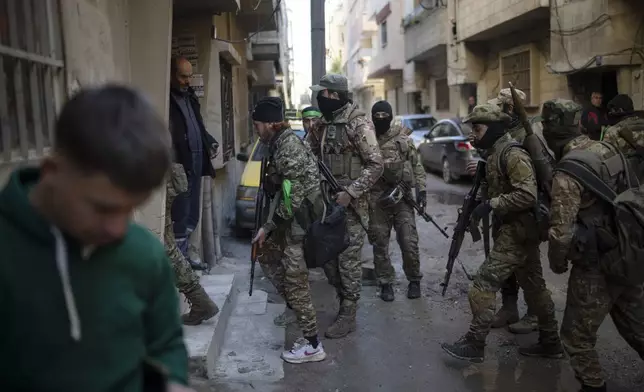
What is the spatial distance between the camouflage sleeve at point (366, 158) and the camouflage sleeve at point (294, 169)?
0.70m

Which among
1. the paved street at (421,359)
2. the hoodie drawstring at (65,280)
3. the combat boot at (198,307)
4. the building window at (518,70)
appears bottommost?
the paved street at (421,359)

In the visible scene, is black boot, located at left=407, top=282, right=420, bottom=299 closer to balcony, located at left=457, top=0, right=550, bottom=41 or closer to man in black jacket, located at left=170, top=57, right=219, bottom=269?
man in black jacket, located at left=170, top=57, right=219, bottom=269

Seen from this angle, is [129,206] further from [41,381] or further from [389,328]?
[389,328]

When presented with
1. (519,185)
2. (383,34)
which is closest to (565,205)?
(519,185)

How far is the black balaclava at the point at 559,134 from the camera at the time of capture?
3729mm

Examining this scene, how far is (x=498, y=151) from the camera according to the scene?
13.4ft

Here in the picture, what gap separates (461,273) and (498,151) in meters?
2.77

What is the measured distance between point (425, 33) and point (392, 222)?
15014 millimetres

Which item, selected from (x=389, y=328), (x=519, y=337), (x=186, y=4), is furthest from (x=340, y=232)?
(x=186, y=4)

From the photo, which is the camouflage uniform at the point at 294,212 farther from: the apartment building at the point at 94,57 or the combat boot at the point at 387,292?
the combat boot at the point at 387,292

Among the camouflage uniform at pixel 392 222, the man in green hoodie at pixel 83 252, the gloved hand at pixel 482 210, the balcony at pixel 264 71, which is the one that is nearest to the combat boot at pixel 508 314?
the gloved hand at pixel 482 210

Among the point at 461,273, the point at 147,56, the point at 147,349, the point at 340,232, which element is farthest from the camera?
the point at 461,273

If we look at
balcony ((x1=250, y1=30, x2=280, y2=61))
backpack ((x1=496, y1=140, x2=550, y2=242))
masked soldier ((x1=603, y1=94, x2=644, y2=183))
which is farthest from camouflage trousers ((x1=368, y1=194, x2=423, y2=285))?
balcony ((x1=250, y1=30, x2=280, y2=61))

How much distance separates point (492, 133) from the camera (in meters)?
4.17
